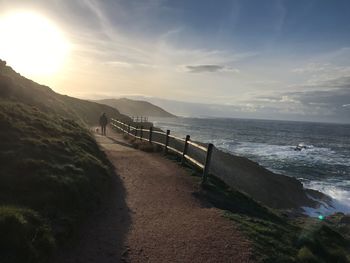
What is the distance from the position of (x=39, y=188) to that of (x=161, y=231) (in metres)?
3.22

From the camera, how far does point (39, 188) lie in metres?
8.16

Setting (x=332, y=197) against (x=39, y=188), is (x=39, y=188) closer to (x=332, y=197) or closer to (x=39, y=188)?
(x=39, y=188)

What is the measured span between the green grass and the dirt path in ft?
1.96

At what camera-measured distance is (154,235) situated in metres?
7.71

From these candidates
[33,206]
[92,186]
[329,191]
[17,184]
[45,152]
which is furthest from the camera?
[329,191]

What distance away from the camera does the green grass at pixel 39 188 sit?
19.2ft

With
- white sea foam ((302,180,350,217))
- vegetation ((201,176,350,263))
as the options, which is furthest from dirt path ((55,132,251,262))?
white sea foam ((302,180,350,217))

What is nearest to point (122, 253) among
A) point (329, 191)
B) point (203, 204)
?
point (203, 204)

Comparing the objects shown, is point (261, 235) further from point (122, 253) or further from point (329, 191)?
point (329, 191)

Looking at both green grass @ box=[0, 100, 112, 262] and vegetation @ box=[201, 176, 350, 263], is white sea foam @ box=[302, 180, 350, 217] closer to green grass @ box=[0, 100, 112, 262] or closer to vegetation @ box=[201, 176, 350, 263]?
vegetation @ box=[201, 176, 350, 263]

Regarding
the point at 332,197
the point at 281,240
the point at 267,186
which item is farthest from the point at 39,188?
the point at 332,197

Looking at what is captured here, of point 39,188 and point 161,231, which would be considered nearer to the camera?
point 161,231

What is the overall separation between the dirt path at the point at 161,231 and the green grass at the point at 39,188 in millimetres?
598

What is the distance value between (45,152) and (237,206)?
6.80 m
